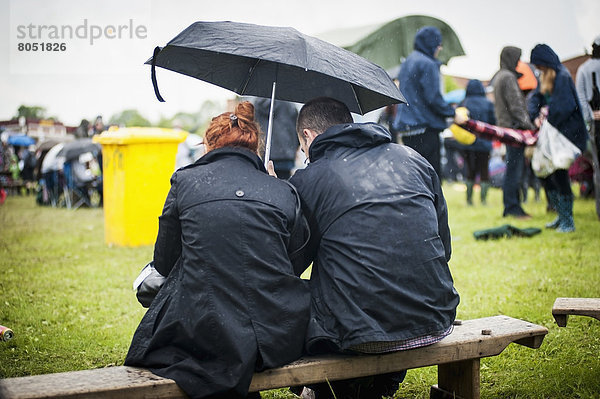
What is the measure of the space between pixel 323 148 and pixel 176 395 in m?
1.24

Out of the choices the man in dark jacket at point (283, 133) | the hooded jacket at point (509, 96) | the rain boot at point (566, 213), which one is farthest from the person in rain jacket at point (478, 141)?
the man in dark jacket at point (283, 133)

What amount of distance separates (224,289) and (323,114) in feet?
3.66

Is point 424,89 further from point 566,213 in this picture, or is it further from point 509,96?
point 566,213

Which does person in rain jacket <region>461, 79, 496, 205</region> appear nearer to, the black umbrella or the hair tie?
the black umbrella

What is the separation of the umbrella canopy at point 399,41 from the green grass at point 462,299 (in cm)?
343

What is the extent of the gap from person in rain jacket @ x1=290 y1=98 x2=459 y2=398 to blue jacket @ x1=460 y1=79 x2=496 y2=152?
352 inches

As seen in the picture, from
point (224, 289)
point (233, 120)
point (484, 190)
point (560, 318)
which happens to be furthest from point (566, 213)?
point (224, 289)

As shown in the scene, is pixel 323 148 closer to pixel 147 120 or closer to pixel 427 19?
pixel 427 19

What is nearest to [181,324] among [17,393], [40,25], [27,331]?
[17,393]

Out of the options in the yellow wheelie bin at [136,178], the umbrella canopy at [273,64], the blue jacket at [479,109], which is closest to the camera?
the umbrella canopy at [273,64]

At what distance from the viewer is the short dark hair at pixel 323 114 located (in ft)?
10.4

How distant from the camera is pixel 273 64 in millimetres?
3916

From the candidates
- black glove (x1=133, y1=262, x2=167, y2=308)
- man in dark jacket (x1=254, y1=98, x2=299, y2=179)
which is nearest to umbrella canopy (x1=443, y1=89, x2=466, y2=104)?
man in dark jacket (x1=254, y1=98, x2=299, y2=179)

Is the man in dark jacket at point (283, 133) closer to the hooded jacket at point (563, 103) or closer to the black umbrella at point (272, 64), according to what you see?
the hooded jacket at point (563, 103)
